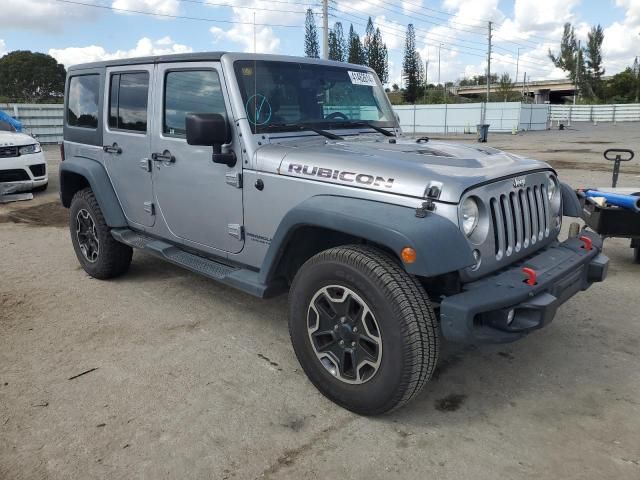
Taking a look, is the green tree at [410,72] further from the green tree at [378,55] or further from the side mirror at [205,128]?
the side mirror at [205,128]

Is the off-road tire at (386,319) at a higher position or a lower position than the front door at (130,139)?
lower

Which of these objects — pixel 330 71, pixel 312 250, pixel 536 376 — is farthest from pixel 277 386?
pixel 330 71

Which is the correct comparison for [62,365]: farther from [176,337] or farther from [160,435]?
[160,435]

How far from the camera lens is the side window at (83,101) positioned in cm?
492

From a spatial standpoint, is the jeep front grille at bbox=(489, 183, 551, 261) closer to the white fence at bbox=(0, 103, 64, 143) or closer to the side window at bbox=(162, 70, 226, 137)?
the side window at bbox=(162, 70, 226, 137)

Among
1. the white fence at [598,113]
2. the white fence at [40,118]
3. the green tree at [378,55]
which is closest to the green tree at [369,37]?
the green tree at [378,55]

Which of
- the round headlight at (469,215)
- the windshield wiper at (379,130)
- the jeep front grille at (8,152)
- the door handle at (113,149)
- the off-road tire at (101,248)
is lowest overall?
the off-road tire at (101,248)

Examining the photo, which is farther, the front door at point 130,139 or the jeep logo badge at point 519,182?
the front door at point 130,139

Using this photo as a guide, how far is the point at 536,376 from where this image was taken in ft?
11.0

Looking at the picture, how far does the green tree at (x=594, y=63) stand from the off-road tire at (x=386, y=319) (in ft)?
301

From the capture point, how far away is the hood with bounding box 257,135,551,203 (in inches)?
108

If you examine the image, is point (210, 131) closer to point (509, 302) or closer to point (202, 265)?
point (202, 265)

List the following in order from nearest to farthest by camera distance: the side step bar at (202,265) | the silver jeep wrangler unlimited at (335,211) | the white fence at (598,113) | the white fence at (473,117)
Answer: the silver jeep wrangler unlimited at (335,211)
the side step bar at (202,265)
the white fence at (473,117)
the white fence at (598,113)

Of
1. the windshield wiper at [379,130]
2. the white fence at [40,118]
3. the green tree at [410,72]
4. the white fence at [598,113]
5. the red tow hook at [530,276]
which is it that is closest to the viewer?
the red tow hook at [530,276]
